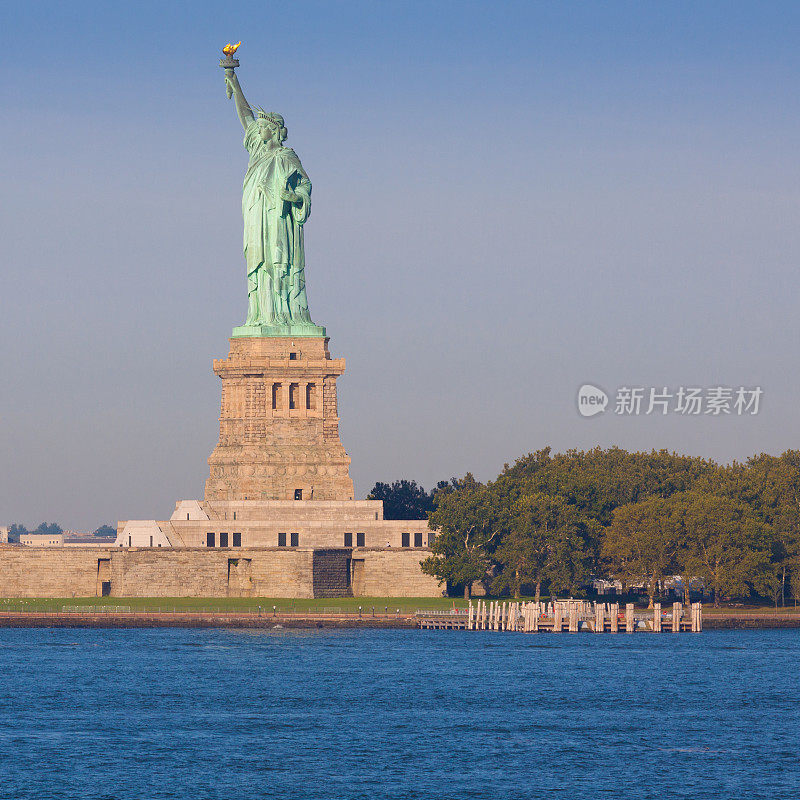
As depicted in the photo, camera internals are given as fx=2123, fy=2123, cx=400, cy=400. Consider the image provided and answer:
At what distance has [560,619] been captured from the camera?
128m

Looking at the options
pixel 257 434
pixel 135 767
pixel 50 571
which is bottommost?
pixel 135 767

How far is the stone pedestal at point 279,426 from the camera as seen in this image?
139875mm

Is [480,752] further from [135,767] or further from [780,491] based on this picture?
[780,491]

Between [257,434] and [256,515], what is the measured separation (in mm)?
6175

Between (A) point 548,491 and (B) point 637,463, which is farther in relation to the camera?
(B) point 637,463

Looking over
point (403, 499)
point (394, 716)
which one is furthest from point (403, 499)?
point (394, 716)

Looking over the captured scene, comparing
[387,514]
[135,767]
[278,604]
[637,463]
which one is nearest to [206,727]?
[135,767]

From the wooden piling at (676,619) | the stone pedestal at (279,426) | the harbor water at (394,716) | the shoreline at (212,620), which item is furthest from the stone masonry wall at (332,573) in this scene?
the wooden piling at (676,619)

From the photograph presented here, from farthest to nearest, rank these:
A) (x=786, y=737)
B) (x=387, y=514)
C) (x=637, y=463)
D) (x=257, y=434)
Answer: (x=637, y=463)
(x=387, y=514)
(x=257, y=434)
(x=786, y=737)

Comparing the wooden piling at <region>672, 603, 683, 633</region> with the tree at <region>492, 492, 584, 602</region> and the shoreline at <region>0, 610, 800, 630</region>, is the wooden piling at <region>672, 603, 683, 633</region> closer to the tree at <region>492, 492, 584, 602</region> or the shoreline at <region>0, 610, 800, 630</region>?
the shoreline at <region>0, 610, 800, 630</region>

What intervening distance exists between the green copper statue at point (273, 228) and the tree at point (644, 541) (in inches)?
956

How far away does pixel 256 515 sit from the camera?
137 m

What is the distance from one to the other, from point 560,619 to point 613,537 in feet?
31.5

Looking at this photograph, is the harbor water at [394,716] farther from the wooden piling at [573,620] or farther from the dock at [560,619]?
the wooden piling at [573,620]
